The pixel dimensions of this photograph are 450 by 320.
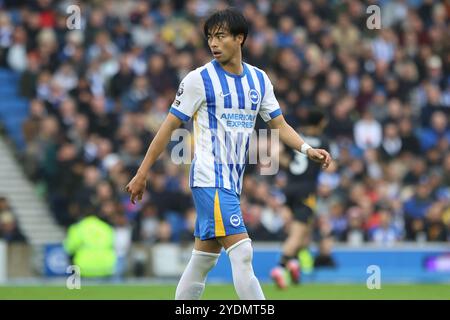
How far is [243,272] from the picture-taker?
7.44 metres

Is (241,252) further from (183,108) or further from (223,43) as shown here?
(223,43)

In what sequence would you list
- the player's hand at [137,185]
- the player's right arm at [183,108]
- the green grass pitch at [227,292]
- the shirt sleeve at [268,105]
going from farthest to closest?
the green grass pitch at [227,292] < the shirt sleeve at [268,105] < the player's right arm at [183,108] < the player's hand at [137,185]

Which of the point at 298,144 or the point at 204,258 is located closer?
the point at 204,258

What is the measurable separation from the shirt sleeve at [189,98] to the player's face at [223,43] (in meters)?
0.23

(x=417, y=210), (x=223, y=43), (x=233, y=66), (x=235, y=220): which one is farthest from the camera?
(x=417, y=210)

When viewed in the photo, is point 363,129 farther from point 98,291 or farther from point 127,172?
point 98,291

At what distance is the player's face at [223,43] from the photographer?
25.0ft

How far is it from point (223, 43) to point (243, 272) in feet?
5.25

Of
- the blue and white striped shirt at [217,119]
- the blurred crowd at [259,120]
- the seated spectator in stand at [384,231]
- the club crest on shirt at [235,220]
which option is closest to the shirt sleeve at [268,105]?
the blue and white striped shirt at [217,119]

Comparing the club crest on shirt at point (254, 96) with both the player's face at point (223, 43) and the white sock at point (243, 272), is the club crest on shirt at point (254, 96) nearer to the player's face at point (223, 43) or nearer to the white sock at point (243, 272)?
the player's face at point (223, 43)

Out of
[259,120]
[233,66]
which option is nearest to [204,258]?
[233,66]

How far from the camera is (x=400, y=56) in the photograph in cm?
2216

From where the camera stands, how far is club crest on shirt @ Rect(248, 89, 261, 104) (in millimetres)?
7805

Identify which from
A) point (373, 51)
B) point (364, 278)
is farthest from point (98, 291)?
point (373, 51)
